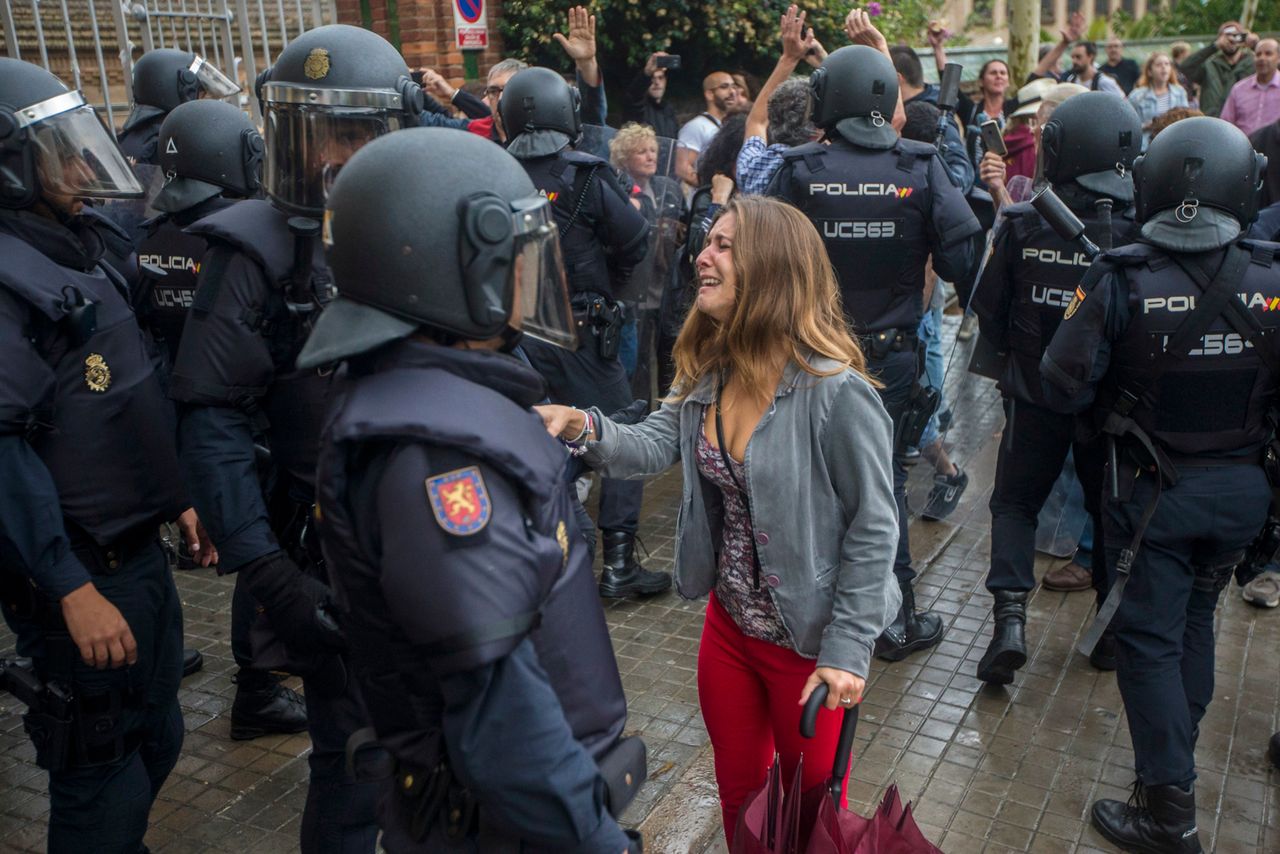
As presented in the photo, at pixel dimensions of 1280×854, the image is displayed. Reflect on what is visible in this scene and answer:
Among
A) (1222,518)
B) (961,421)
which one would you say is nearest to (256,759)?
(1222,518)

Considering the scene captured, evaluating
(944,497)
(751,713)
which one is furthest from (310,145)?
(944,497)

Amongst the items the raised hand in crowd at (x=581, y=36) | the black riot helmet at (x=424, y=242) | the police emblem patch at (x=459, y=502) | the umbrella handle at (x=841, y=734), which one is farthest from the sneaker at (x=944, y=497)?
the police emblem patch at (x=459, y=502)

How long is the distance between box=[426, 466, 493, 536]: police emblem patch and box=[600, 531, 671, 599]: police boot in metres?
3.63

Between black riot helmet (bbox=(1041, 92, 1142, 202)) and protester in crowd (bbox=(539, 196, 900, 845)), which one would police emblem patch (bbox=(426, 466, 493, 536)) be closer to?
protester in crowd (bbox=(539, 196, 900, 845))

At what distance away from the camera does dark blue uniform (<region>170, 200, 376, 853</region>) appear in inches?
112

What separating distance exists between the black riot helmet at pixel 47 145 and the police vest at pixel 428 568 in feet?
4.86

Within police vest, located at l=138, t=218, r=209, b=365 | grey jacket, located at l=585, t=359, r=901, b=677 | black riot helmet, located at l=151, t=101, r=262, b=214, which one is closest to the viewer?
grey jacket, located at l=585, t=359, r=901, b=677

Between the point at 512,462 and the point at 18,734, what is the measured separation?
11.4 feet

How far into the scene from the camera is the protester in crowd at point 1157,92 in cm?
1162

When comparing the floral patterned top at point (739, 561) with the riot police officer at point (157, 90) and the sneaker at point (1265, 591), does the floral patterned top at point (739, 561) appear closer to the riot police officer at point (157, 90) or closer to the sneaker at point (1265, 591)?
the sneaker at point (1265, 591)

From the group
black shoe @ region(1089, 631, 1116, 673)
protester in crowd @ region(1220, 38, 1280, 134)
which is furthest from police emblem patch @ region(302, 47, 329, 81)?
protester in crowd @ region(1220, 38, 1280, 134)

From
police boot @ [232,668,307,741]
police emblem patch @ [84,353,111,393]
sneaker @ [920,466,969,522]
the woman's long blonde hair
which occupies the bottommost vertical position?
sneaker @ [920,466,969,522]

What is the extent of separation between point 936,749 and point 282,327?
2619 mm

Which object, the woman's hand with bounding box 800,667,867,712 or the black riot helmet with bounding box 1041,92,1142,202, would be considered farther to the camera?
Result: the black riot helmet with bounding box 1041,92,1142,202
